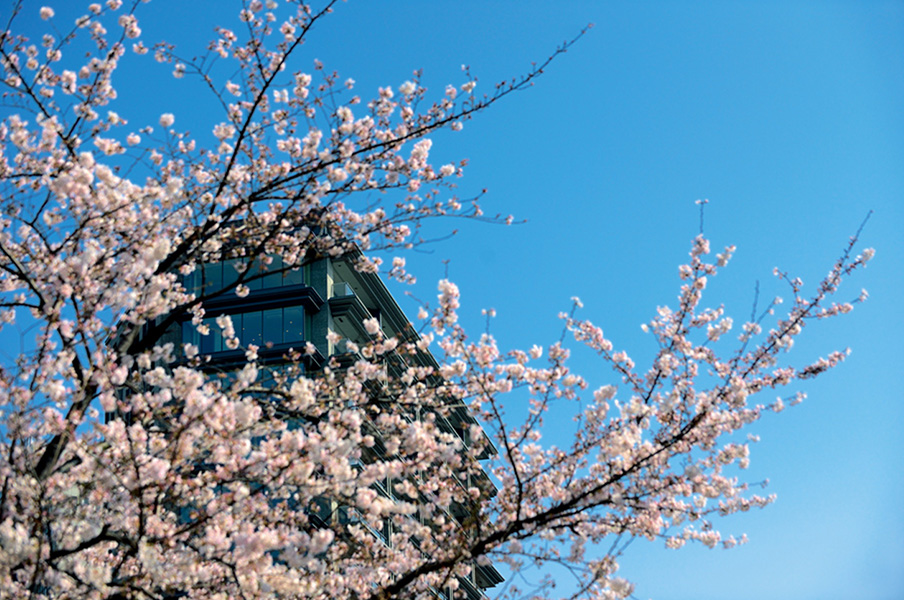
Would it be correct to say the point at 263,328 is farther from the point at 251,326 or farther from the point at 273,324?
the point at 251,326

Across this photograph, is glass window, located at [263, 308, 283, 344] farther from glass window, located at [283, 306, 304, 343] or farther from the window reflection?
glass window, located at [283, 306, 304, 343]

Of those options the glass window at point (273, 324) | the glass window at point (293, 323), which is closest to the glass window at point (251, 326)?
the glass window at point (273, 324)

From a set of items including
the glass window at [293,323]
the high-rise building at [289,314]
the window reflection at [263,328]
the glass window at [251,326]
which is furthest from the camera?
the glass window at [251,326]

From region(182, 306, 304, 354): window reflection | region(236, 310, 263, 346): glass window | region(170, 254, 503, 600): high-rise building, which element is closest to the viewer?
region(170, 254, 503, 600): high-rise building

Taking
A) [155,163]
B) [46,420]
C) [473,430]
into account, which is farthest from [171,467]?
[155,163]

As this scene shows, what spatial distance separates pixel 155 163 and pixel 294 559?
19.0 feet

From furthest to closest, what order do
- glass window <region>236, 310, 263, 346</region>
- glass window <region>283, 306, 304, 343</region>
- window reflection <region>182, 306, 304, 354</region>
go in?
glass window <region>236, 310, 263, 346</region>
glass window <region>283, 306, 304, 343</region>
window reflection <region>182, 306, 304, 354</region>

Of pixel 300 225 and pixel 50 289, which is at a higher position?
pixel 300 225

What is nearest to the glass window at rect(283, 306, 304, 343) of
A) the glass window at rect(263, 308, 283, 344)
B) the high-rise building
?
the high-rise building

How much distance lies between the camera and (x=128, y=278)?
8.54 m

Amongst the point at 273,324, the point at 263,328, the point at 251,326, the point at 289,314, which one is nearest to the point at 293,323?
the point at 289,314

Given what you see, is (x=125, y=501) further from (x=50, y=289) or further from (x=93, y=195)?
(x=93, y=195)

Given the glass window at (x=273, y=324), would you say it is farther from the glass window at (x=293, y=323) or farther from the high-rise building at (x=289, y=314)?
the glass window at (x=293, y=323)

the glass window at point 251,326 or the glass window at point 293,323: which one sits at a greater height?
the glass window at point 251,326
